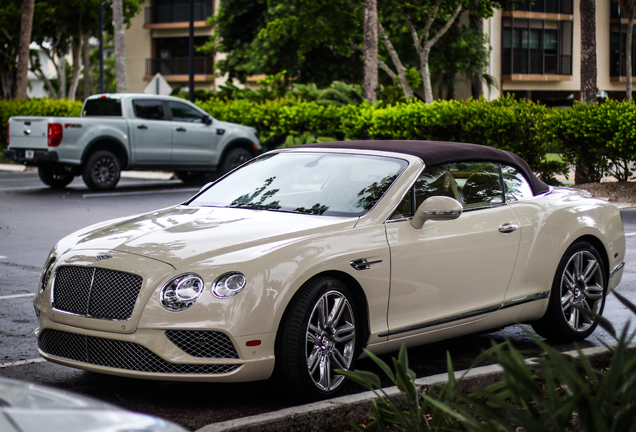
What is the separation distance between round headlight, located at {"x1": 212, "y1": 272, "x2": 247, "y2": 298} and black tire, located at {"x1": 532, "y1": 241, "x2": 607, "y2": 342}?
2738 mm

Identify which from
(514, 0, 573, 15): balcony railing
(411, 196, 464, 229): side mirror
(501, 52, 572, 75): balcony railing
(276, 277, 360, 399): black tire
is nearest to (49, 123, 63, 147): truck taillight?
(411, 196, 464, 229): side mirror

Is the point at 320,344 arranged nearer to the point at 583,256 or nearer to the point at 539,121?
the point at 583,256

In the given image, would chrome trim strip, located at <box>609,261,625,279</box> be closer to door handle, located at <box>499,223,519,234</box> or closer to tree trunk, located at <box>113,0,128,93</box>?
door handle, located at <box>499,223,519,234</box>

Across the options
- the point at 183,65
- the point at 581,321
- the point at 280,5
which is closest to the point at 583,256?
the point at 581,321

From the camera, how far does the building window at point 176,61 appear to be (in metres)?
53.6

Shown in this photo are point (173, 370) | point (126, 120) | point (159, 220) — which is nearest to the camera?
point (173, 370)

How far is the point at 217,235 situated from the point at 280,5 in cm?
2978

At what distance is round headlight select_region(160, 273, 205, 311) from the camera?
186 inches

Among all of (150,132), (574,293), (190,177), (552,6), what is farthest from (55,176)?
(552,6)

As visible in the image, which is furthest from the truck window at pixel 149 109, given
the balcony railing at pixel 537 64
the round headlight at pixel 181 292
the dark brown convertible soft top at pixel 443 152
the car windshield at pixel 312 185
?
the balcony railing at pixel 537 64

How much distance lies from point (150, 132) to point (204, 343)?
15951 millimetres

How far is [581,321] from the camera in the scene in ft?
22.1

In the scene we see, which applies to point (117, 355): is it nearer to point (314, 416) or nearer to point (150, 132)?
point (314, 416)

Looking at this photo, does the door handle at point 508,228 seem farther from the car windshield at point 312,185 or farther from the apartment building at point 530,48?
the apartment building at point 530,48
